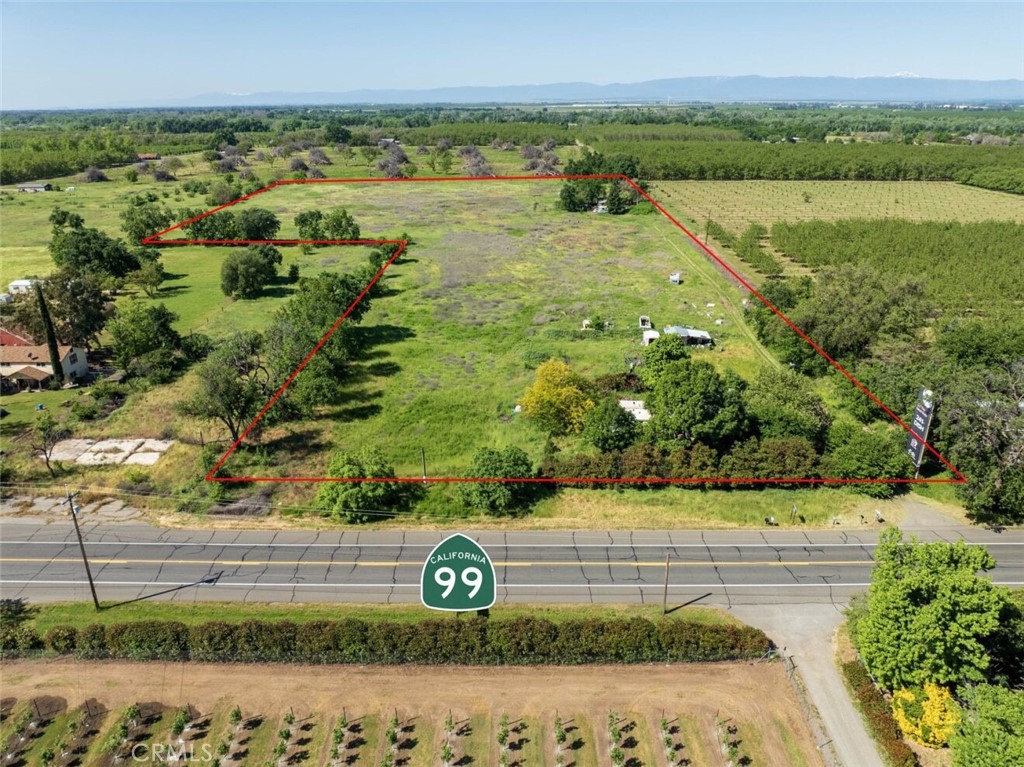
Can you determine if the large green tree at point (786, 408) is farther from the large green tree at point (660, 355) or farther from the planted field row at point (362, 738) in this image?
the planted field row at point (362, 738)

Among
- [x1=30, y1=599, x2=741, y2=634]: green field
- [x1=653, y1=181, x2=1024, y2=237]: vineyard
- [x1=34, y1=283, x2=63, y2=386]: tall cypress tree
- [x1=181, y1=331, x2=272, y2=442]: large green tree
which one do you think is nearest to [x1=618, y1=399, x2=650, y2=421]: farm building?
[x1=30, y1=599, x2=741, y2=634]: green field

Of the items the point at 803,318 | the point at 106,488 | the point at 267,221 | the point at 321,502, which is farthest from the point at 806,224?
the point at 106,488

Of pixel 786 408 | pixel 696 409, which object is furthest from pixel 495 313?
pixel 786 408

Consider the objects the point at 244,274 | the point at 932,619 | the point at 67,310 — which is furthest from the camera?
the point at 244,274

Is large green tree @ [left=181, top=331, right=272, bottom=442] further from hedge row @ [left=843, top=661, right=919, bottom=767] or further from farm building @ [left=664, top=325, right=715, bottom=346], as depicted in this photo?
hedge row @ [left=843, top=661, right=919, bottom=767]

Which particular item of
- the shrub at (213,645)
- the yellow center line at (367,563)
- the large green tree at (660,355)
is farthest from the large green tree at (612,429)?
the shrub at (213,645)

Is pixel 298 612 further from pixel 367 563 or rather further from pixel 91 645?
pixel 91 645

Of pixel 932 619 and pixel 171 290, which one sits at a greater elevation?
pixel 171 290
